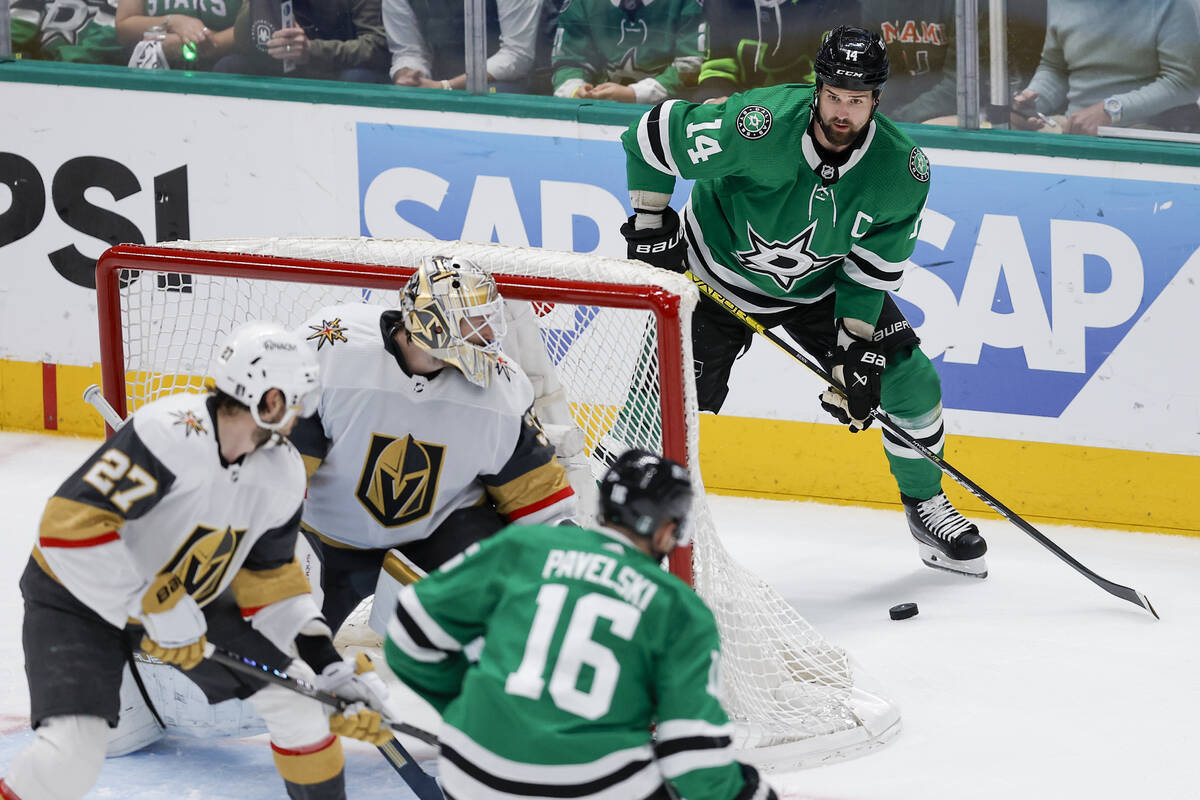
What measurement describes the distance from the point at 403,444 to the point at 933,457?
156cm

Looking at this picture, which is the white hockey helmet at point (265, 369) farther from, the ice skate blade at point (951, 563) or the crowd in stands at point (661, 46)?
the crowd in stands at point (661, 46)

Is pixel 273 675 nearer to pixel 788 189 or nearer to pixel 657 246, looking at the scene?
pixel 657 246

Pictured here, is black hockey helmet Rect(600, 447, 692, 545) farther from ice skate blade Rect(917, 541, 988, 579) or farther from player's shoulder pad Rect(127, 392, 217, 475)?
ice skate blade Rect(917, 541, 988, 579)

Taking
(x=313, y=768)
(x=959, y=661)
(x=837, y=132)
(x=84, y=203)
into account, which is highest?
(x=837, y=132)

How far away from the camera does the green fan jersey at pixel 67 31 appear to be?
5.07 meters

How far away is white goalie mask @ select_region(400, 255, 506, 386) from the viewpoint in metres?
2.86

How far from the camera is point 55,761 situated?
2498 millimetres

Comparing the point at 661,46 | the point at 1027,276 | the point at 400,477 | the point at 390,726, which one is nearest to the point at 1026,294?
the point at 1027,276

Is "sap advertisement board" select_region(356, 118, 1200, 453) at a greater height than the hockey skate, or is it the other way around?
"sap advertisement board" select_region(356, 118, 1200, 453)

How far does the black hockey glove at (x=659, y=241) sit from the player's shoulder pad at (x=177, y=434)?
5.14ft

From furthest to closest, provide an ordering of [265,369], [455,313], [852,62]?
1. [852,62]
2. [455,313]
3. [265,369]

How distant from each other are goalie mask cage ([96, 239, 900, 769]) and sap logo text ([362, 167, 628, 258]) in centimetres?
105

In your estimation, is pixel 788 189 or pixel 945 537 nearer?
pixel 788 189

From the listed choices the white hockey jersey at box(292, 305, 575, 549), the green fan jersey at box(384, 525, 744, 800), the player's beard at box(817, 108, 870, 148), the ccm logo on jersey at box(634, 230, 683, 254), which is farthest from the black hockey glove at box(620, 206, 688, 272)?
the green fan jersey at box(384, 525, 744, 800)
